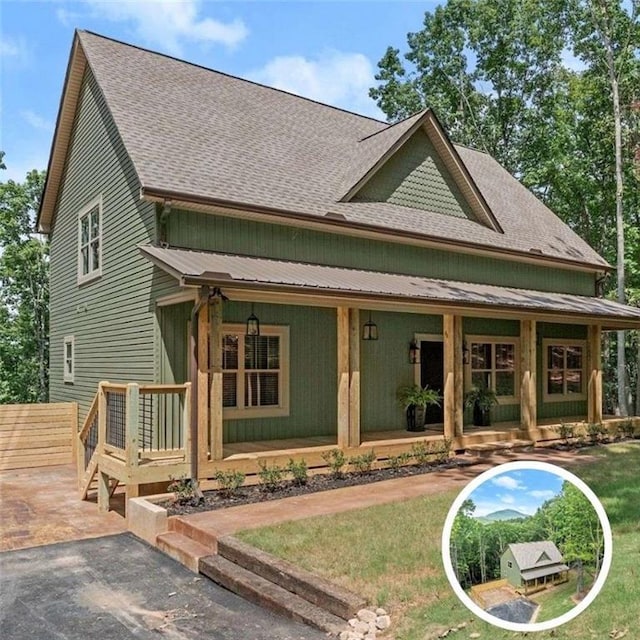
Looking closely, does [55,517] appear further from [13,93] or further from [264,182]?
[13,93]

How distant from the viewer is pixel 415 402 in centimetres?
1173

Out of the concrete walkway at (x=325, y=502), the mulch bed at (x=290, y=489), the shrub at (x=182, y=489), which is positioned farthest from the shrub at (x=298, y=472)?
the shrub at (x=182, y=489)

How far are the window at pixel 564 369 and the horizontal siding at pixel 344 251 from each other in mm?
1479

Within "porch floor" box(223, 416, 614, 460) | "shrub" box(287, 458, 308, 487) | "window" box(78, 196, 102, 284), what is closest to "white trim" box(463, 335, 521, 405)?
"porch floor" box(223, 416, 614, 460)

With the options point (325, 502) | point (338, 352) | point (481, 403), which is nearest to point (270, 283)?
point (338, 352)

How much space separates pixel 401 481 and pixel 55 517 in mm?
4566

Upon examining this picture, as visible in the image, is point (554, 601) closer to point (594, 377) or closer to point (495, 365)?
point (495, 365)

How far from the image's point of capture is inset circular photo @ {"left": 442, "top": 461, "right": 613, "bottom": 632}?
1936 millimetres

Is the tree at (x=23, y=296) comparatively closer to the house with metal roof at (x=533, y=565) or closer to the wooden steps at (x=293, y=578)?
the wooden steps at (x=293, y=578)

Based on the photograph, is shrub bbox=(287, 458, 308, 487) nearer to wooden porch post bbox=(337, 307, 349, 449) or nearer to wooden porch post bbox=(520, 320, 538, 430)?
wooden porch post bbox=(337, 307, 349, 449)

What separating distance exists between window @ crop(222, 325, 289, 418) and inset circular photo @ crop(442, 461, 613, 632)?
26.8ft

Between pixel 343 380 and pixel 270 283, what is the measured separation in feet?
6.66

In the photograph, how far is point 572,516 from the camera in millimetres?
1967

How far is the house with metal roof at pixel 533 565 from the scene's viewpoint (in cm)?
196
